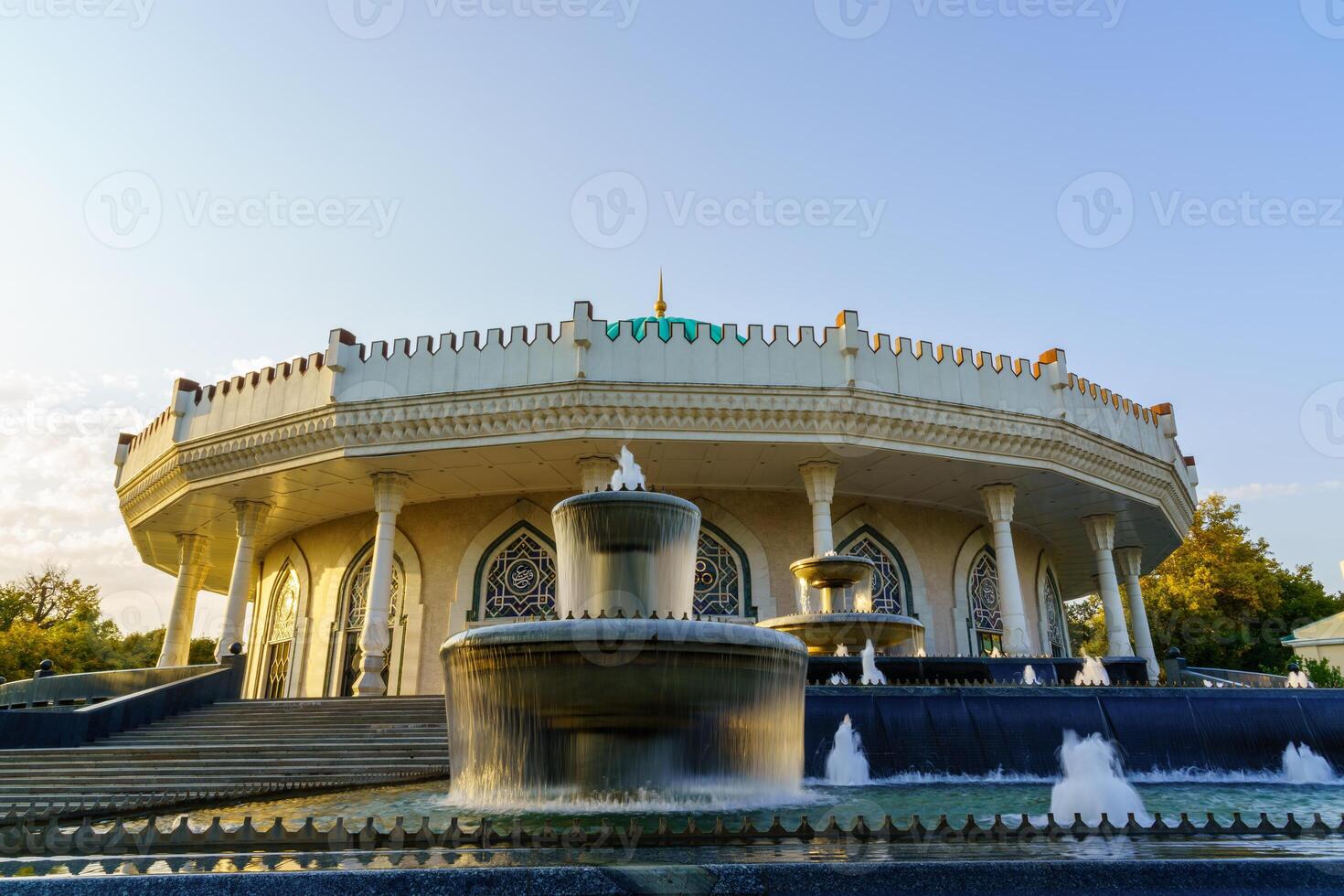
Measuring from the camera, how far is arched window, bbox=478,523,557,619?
1619cm

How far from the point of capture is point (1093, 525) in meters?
18.0

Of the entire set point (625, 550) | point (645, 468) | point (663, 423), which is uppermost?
point (663, 423)

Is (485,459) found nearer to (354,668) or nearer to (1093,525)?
(354,668)

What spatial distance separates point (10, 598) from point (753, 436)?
35.2 meters

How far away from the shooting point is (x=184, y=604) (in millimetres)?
17766

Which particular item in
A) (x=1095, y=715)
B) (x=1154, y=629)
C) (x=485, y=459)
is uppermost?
(x=485, y=459)

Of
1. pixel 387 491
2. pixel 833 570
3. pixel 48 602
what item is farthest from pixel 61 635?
pixel 833 570

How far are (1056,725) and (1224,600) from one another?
80.8 ft

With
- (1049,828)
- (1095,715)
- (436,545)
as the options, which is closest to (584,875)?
(1049,828)

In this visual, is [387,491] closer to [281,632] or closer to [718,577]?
[718,577]

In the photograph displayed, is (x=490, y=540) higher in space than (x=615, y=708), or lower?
higher

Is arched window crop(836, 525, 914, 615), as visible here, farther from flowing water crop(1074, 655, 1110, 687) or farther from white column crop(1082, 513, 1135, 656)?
flowing water crop(1074, 655, 1110, 687)

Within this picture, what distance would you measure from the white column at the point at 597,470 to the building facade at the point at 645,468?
0.19 ft

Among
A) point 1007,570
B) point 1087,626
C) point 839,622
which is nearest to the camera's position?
point 839,622
